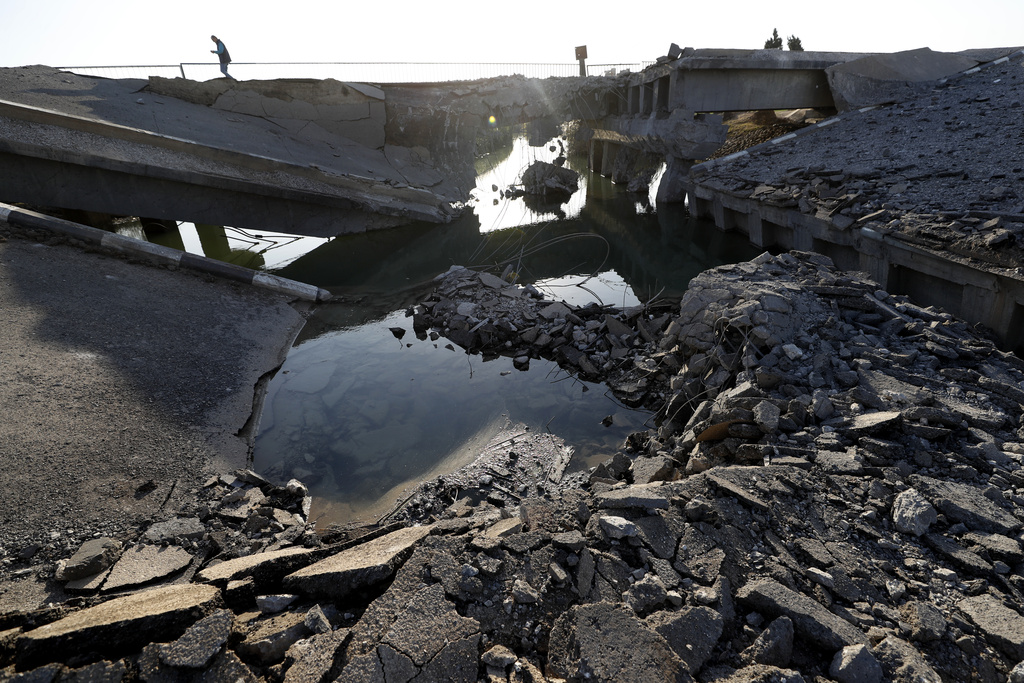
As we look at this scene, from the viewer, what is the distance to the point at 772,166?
46.5 feet

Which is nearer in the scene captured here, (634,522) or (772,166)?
(634,522)

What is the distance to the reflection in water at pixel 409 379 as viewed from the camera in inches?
231

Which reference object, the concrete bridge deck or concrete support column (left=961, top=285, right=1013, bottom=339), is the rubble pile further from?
the concrete bridge deck

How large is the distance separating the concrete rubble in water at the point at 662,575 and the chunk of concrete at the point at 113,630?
11 millimetres

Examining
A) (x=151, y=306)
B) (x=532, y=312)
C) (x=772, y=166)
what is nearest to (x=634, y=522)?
(x=532, y=312)

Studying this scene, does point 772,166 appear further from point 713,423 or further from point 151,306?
point 151,306

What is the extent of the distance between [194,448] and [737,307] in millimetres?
6379

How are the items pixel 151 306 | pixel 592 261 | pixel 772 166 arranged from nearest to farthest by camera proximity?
pixel 151 306
pixel 592 261
pixel 772 166

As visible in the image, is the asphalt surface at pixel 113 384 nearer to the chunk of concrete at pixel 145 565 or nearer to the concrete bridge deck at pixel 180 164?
the chunk of concrete at pixel 145 565

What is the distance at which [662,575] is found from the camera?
9.75ft

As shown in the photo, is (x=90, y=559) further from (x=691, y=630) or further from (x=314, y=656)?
(x=691, y=630)

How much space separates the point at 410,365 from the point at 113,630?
555 cm

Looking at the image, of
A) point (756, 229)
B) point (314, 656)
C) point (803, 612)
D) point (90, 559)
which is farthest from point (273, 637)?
point (756, 229)

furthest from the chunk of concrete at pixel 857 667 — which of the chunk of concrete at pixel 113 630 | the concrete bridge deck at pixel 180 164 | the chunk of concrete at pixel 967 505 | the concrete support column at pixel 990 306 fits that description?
the concrete bridge deck at pixel 180 164
